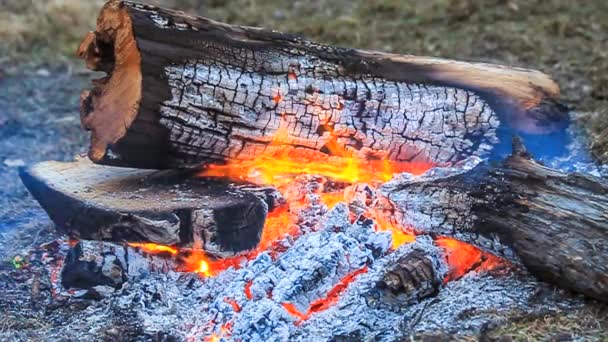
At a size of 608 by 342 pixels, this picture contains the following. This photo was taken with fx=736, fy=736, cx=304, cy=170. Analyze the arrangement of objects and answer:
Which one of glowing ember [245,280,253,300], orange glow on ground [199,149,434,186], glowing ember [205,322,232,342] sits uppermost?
orange glow on ground [199,149,434,186]

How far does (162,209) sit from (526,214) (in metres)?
1.43

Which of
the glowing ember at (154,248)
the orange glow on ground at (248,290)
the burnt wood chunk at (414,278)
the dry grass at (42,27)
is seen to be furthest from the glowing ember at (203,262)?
the dry grass at (42,27)

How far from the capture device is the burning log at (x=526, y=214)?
2.64m

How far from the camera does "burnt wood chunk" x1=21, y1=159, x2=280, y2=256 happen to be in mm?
2973

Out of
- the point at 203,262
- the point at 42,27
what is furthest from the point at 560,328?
the point at 42,27

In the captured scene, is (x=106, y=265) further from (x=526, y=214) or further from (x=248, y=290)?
(x=526, y=214)

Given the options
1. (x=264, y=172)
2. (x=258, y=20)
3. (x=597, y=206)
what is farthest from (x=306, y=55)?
(x=258, y=20)

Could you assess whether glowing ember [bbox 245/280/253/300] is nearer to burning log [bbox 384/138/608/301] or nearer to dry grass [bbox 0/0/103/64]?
burning log [bbox 384/138/608/301]

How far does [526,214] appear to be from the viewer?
2.78 metres

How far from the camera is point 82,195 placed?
321cm

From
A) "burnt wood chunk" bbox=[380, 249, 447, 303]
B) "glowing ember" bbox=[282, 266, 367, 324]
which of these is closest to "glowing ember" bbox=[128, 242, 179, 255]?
"glowing ember" bbox=[282, 266, 367, 324]

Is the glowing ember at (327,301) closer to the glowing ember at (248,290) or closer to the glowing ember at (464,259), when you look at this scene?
the glowing ember at (248,290)

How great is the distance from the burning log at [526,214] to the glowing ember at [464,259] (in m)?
0.06

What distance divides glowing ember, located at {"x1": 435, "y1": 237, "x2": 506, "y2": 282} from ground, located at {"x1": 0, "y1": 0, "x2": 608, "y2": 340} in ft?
4.04
